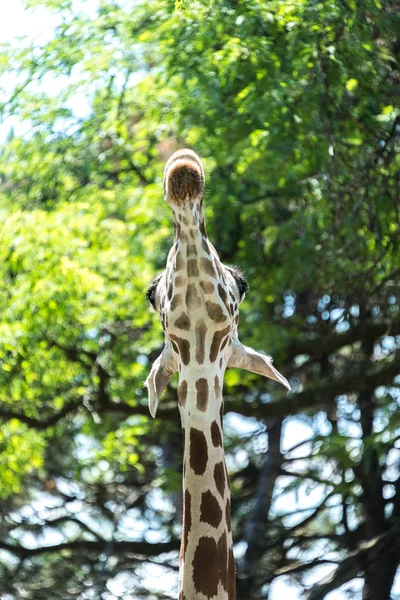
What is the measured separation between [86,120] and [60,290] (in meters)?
2.61

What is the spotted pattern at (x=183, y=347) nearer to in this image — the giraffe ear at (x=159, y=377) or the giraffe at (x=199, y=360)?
the giraffe at (x=199, y=360)

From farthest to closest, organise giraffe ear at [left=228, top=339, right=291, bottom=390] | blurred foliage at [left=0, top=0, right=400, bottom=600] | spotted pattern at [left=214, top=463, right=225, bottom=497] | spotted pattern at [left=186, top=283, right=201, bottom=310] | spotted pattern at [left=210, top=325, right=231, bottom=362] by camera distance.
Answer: blurred foliage at [left=0, top=0, right=400, bottom=600] < giraffe ear at [left=228, top=339, right=291, bottom=390] < spotted pattern at [left=214, top=463, right=225, bottom=497] < spotted pattern at [left=210, top=325, right=231, bottom=362] < spotted pattern at [left=186, top=283, right=201, bottom=310]

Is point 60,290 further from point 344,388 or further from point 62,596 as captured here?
point 62,596

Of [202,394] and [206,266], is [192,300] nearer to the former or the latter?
[206,266]

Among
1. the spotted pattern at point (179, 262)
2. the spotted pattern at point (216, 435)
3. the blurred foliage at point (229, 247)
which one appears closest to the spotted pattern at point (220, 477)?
the spotted pattern at point (216, 435)

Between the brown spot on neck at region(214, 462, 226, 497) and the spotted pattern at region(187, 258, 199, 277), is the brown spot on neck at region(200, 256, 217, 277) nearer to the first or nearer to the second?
the spotted pattern at region(187, 258, 199, 277)

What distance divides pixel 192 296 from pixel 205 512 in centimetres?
102

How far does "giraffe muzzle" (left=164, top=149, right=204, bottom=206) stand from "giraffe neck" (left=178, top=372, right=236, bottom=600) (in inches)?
35.6

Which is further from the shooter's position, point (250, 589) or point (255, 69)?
point (250, 589)

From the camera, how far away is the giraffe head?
4.17 m

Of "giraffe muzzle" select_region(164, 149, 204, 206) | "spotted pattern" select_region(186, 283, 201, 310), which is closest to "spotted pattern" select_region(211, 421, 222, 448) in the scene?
"spotted pattern" select_region(186, 283, 201, 310)

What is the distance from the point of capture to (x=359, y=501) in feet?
42.2

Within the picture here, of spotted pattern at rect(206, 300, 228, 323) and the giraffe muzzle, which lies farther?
spotted pattern at rect(206, 300, 228, 323)

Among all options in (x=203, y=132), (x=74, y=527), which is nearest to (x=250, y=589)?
(x=74, y=527)
